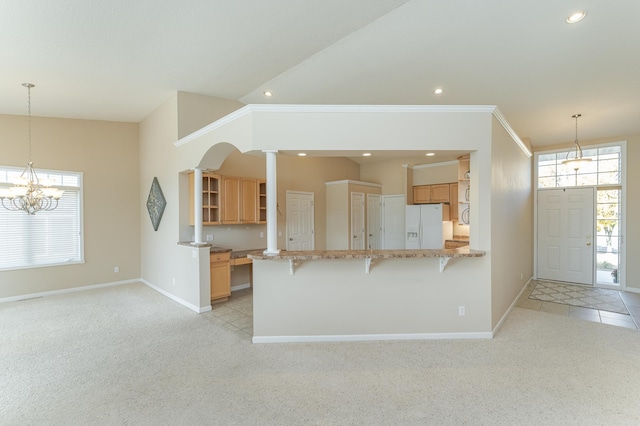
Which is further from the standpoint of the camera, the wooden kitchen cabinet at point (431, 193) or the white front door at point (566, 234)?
the wooden kitchen cabinet at point (431, 193)

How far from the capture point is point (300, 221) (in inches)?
265

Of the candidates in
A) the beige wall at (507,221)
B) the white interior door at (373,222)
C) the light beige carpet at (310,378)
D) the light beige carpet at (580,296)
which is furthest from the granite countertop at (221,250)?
the light beige carpet at (580,296)

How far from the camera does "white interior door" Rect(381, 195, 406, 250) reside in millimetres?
7500

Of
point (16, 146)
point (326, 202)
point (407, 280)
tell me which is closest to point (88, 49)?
point (16, 146)

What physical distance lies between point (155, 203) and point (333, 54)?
3996 millimetres

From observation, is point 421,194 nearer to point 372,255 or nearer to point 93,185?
point 372,255

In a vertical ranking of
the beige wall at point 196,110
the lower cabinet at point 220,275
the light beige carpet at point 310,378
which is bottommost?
the light beige carpet at point 310,378

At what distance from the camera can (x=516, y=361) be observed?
2.86 metres

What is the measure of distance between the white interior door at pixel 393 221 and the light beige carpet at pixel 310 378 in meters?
3.84

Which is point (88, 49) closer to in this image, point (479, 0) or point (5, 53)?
point (5, 53)

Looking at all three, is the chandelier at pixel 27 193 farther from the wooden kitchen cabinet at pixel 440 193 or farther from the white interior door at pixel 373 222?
the wooden kitchen cabinet at pixel 440 193

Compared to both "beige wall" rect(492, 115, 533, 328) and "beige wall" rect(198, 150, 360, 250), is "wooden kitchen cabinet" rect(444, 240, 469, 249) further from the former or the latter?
"beige wall" rect(198, 150, 360, 250)

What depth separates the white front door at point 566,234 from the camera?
585 cm

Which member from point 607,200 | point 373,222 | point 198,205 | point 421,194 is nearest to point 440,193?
point 421,194
